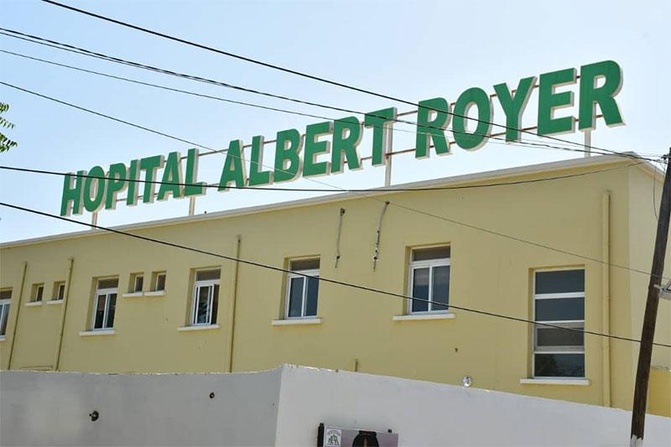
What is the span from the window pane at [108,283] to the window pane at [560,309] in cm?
1070

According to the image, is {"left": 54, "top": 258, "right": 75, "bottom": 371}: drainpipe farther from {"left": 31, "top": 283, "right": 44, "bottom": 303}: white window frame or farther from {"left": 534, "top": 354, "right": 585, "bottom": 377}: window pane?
{"left": 534, "top": 354, "right": 585, "bottom": 377}: window pane

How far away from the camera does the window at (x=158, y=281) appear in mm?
20875

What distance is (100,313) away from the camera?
22.0m

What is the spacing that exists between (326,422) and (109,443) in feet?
6.98

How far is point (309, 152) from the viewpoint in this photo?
1886cm

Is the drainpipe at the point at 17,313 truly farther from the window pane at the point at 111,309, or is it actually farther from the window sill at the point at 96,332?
the window pane at the point at 111,309

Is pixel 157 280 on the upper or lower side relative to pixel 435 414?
upper

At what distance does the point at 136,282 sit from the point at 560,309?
10440 millimetres

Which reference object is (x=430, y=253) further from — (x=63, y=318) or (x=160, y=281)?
(x=63, y=318)

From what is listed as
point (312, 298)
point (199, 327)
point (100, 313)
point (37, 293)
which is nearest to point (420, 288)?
point (312, 298)

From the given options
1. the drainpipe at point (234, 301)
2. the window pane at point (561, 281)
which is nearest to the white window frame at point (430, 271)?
the window pane at point (561, 281)

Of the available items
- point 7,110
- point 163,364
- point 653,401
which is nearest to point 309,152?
point 163,364

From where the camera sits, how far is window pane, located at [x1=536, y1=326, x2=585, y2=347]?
1482 centimetres

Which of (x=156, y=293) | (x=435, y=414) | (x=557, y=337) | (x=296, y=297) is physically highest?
(x=156, y=293)
